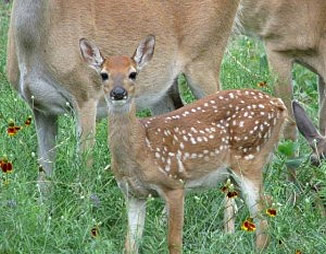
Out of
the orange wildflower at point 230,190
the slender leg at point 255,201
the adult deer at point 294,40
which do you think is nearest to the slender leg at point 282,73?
the adult deer at point 294,40

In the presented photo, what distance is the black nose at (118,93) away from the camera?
658 cm

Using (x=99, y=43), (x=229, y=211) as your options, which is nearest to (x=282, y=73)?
(x=99, y=43)

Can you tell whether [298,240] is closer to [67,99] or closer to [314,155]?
[314,155]

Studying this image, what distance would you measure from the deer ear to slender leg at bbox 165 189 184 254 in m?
1.15

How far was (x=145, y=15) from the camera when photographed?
339 inches

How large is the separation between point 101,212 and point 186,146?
0.71 m

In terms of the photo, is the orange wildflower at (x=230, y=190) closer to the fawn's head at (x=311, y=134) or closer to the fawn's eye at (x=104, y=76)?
the fawn's head at (x=311, y=134)

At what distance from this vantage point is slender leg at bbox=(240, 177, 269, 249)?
6.96 metres

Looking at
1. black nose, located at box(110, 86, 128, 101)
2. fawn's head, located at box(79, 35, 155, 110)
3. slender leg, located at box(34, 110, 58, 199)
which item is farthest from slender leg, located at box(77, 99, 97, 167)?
black nose, located at box(110, 86, 128, 101)

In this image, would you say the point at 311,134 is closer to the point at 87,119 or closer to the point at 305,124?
the point at 305,124

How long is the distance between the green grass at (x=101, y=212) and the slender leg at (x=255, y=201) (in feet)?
0.21

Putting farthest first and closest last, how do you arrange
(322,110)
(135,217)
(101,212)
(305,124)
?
(322,110) → (305,124) → (101,212) → (135,217)

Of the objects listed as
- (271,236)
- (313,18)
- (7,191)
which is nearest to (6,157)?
(7,191)

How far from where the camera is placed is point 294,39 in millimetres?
9672
